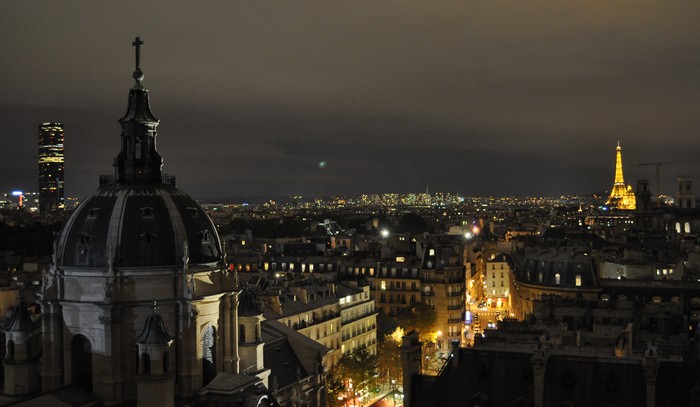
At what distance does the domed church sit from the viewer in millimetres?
48500

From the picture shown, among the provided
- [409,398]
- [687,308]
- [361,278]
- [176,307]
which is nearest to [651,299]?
[687,308]

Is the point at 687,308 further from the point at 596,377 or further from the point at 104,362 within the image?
the point at 104,362

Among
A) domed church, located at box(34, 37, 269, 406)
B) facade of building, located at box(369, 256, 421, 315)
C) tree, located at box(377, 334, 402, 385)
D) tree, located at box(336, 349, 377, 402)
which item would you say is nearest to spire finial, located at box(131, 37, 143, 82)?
domed church, located at box(34, 37, 269, 406)

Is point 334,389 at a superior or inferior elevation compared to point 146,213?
inferior

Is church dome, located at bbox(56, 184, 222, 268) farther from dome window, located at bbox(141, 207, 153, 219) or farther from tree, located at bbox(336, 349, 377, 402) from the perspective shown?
tree, located at bbox(336, 349, 377, 402)

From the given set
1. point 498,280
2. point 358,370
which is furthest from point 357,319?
point 498,280

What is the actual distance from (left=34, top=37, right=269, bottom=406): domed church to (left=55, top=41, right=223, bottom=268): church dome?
0.06 meters

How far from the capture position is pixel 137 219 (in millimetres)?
50375

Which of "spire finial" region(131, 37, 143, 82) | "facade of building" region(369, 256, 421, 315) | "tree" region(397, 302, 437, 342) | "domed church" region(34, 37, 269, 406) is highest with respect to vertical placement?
"spire finial" region(131, 37, 143, 82)

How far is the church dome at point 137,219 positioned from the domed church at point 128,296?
0.21 feet

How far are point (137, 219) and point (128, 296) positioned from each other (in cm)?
485

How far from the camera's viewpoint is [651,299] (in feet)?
331

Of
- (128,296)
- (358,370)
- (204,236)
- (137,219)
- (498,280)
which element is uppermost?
(137,219)

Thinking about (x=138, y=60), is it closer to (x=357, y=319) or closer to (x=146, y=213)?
(x=146, y=213)
